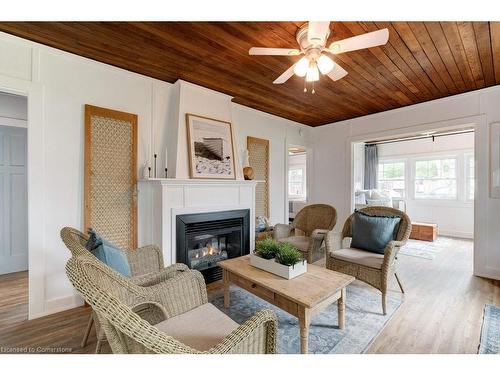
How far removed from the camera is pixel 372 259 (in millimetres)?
2355

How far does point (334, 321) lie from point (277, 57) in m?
2.49

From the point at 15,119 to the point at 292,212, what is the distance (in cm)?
623

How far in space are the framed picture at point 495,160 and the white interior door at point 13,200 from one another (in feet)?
20.4

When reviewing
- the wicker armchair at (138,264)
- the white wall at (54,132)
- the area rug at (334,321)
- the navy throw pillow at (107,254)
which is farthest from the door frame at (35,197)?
the area rug at (334,321)

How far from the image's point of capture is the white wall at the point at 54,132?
6.81 ft

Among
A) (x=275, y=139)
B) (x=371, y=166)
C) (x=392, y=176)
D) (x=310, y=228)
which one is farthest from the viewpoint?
(x=371, y=166)

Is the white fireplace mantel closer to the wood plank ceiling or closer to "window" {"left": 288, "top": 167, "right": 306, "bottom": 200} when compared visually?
the wood plank ceiling

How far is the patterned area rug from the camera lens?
4.20m

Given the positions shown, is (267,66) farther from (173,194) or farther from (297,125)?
(297,125)

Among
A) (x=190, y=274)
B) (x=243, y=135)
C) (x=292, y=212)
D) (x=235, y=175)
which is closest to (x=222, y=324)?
(x=190, y=274)

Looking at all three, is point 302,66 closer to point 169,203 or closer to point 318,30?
point 318,30

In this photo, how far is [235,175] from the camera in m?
3.19

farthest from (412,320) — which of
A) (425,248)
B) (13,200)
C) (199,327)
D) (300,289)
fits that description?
(13,200)

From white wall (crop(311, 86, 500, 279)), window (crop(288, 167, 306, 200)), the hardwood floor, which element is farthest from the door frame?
window (crop(288, 167, 306, 200))
